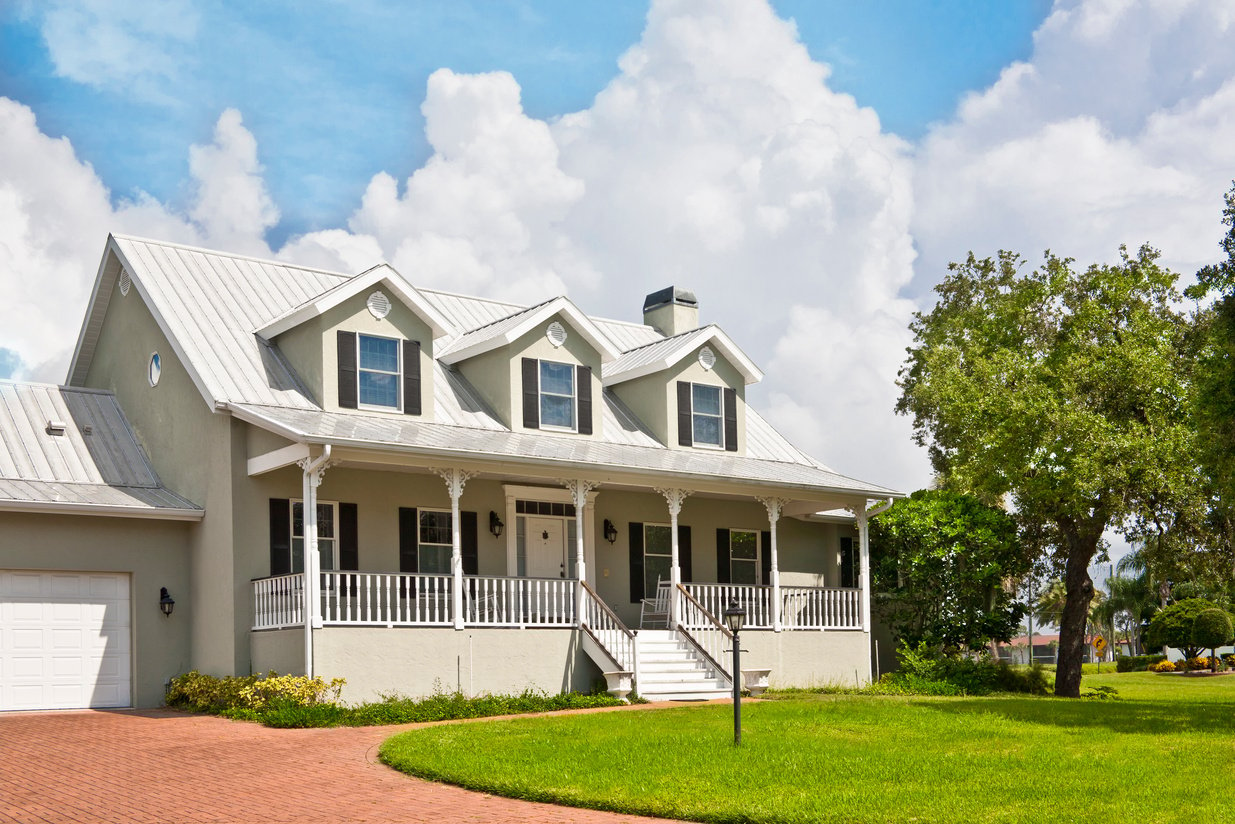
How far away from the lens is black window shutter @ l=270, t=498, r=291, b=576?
65.3ft

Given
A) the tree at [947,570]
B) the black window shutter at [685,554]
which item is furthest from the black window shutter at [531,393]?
the tree at [947,570]

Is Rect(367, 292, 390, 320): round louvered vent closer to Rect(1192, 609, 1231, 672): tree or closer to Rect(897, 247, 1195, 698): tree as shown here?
Rect(897, 247, 1195, 698): tree

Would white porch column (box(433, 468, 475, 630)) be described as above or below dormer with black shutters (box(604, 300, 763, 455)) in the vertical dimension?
below

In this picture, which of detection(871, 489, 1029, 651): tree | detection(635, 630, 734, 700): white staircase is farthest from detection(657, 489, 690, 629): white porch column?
detection(871, 489, 1029, 651): tree

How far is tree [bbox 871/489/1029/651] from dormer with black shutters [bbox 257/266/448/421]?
1035 centimetres

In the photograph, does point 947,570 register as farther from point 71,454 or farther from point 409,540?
point 71,454

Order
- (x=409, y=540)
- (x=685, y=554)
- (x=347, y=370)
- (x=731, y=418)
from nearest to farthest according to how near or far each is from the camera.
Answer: (x=409, y=540) → (x=347, y=370) → (x=685, y=554) → (x=731, y=418)

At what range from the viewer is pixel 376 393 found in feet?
71.7

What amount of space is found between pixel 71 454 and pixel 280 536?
4010 mm

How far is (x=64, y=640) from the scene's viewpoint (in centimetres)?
1986

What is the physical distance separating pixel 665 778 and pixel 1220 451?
35.8ft

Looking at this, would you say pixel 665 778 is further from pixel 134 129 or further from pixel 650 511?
pixel 650 511

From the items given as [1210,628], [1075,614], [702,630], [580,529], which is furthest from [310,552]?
[1210,628]

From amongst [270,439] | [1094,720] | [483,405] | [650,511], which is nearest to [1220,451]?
[1094,720]
